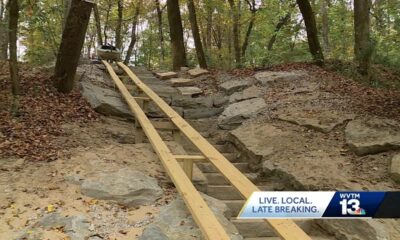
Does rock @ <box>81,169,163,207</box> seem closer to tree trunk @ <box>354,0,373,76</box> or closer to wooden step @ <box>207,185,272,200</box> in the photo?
wooden step @ <box>207,185,272,200</box>

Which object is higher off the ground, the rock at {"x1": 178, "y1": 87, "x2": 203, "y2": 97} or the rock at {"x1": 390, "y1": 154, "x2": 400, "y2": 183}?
the rock at {"x1": 178, "y1": 87, "x2": 203, "y2": 97}

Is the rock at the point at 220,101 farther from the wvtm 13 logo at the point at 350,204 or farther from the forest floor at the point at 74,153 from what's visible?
the wvtm 13 logo at the point at 350,204

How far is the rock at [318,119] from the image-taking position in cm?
654

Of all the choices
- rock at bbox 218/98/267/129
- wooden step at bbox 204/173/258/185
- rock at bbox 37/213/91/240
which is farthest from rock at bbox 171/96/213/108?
rock at bbox 37/213/91/240

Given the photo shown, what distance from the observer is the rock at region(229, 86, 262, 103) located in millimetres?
8977

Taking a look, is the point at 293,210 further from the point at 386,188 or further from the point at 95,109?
the point at 95,109

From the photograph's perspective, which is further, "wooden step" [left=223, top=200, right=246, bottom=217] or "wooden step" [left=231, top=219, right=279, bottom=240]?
"wooden step" [left=223, top=200, right=246, bottom=217]

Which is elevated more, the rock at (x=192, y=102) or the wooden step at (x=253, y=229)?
the rock at (x=192, y=102)

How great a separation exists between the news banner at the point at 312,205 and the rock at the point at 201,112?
5.44m

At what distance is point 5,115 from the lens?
6.73 metres

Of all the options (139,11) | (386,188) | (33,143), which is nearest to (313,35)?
(386,188)

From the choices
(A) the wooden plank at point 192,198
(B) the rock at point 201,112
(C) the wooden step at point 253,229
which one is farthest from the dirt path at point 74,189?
(B) the rock at point 201,112

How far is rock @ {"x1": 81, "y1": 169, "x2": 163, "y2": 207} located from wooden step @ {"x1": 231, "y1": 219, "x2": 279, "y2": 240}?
104 cm

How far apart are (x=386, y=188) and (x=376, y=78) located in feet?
20.8
